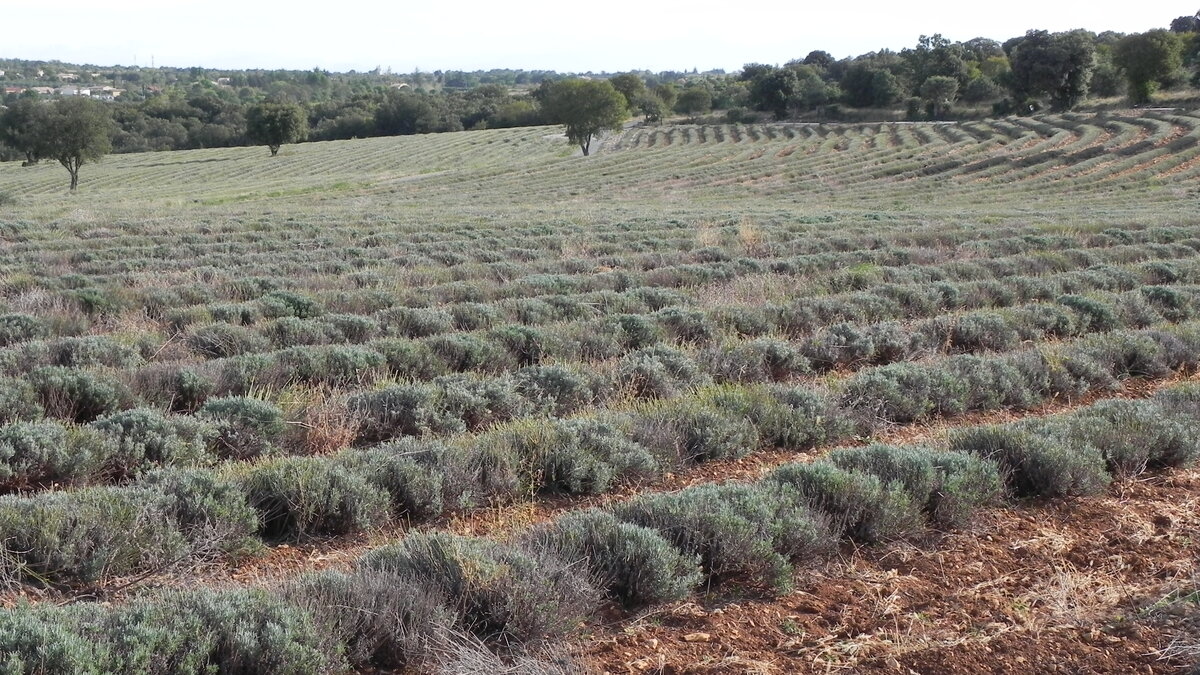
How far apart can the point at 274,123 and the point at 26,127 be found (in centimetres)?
2416

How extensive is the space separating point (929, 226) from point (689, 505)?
58.6 feet

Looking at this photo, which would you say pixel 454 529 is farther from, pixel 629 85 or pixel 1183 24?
pixel 1183 24

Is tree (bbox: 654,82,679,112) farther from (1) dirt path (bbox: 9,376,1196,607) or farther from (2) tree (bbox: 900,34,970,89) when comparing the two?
(1) dirt path (bbox: 9,376,1196,607)

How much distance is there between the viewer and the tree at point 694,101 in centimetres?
9838

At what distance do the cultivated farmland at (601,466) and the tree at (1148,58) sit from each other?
2283 inches

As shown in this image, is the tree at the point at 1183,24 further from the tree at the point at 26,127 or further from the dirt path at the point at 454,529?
the dirt path at the point at 454,529

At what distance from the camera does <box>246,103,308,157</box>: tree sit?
7512 centimetres

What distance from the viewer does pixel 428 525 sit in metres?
5.41

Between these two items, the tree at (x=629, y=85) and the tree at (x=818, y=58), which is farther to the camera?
the tree at (x=818, y=58)

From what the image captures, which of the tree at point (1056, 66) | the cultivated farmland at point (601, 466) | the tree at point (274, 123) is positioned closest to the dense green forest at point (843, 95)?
the tree at point (1056, 66)

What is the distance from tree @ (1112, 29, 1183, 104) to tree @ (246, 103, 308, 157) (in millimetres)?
63600

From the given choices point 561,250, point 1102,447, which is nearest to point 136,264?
point 561,250

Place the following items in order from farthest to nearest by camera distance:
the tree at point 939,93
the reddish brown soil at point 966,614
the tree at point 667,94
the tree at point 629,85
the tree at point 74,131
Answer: the tree at point 667,94
the tree at point 629,85
the tree at point 939,93
the tree at point 74,131
the reddish brown soil at point 966,614

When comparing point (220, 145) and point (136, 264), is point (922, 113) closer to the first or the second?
point (220, 145)
